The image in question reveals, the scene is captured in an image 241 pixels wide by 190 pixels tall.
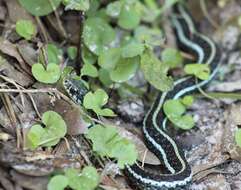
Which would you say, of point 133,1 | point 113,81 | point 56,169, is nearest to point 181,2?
point 133,1

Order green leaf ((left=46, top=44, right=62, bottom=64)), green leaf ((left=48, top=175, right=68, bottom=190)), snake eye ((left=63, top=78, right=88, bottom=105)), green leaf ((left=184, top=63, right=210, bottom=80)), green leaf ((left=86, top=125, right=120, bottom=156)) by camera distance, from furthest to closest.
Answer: green leaf ((left=184, top=63, right=210, bottom=80))
green leaf ((left=46, top=44, right=62, bottom=64))
snake eye ((left=63, top=78, right=88, bottom=105))
green leaf ((left=86, top=125, right=120, bottom=156))
green leaf ((left=48, top=175, right=68, bottom=190))

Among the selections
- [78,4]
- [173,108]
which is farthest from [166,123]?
[78,4]

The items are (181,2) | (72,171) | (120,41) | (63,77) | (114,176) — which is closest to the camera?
(72,171)

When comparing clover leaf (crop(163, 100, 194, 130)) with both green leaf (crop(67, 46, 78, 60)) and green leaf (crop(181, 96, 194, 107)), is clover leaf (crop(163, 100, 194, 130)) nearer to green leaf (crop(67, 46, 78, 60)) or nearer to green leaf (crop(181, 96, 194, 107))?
green leaf (crop(181, 96, 194, 107))

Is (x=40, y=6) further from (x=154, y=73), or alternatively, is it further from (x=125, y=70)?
(x=154, y=73)

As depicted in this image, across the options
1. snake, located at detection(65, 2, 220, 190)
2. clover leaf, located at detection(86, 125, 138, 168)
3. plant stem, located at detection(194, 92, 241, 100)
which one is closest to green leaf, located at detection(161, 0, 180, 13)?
snake, located at detection(65, 2, 220, 190)

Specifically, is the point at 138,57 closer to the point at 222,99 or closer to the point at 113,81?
the point at 113,81
